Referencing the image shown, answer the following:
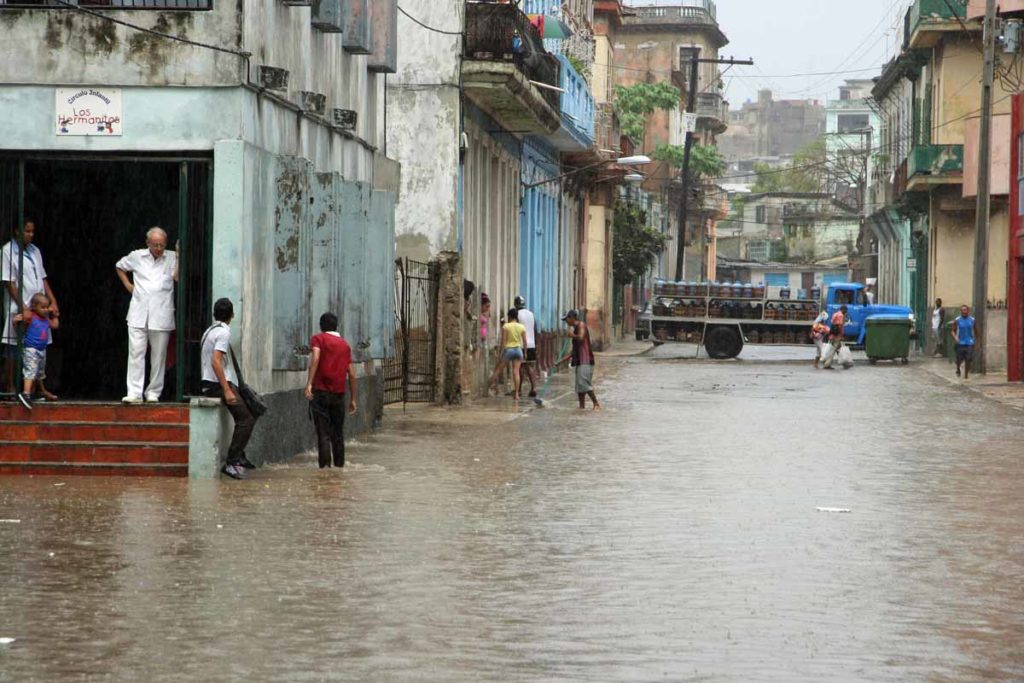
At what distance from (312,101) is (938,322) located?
36254mm

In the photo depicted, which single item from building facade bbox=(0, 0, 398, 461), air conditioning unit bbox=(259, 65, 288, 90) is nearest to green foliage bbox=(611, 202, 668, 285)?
building facade bbox=(0, 0, 398, 461)

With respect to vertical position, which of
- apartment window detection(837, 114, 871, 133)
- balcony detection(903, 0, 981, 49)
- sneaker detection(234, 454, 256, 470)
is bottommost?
sneaker detection(234, 454, 256, 470)

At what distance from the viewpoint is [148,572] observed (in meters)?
10.3

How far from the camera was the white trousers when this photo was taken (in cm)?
1680

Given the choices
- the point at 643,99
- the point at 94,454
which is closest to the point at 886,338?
the point at 643,99

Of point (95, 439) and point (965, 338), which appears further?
point (965, 338)

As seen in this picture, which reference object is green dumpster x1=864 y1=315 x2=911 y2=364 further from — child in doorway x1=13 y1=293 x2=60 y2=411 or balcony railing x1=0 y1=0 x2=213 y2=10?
child in doorway x1=13 y1=293 x2=60 y2=411

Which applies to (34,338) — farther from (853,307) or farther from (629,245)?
(629,245)

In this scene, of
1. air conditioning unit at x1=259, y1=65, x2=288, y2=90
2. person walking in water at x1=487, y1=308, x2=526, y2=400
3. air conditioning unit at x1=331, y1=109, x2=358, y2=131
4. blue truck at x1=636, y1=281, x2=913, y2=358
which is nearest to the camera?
air conditioning unit at x1=259, y1=65, x2=288, y2=90

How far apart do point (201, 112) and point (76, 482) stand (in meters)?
3.43

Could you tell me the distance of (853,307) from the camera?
58.8 metres

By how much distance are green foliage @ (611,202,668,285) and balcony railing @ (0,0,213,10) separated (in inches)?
1981

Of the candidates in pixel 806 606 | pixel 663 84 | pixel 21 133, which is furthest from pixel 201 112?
pixel 663 84

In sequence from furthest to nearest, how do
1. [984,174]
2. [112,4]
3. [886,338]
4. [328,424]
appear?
[886,338] → [984,174] → [328,424] → [112,4]
